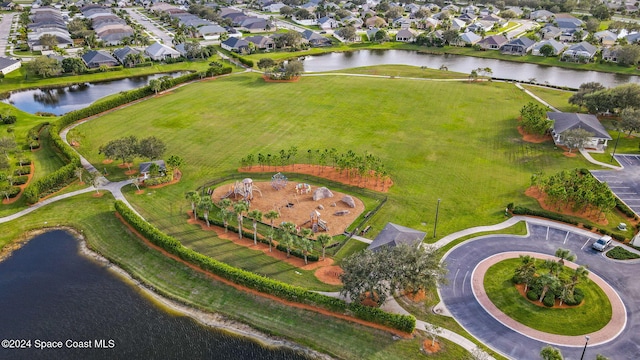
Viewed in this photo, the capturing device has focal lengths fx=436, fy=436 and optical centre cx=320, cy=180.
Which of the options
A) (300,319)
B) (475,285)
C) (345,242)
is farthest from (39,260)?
(475,285)

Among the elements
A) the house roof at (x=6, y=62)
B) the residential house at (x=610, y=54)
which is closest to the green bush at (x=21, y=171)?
the house roof at (x=6, y=62)

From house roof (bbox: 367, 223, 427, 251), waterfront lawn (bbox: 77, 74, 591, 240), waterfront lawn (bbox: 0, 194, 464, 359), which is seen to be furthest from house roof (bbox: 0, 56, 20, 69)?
house roof (bbox: 367, 223, 427, 251)

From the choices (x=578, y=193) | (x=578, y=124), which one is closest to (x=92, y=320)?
(x=578, y=193)

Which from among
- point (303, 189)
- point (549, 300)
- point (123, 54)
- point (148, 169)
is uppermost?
point (123, 54)

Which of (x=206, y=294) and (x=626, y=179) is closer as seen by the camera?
(x=206, y=294)

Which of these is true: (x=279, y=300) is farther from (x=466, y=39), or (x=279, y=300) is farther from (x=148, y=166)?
(x=466, y=39)

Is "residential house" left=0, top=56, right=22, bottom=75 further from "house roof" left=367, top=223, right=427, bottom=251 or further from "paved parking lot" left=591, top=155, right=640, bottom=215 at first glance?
"paved parking lot" left=591, top=155, right=640, bottom=215

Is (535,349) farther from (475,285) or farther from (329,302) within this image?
(329,302)
